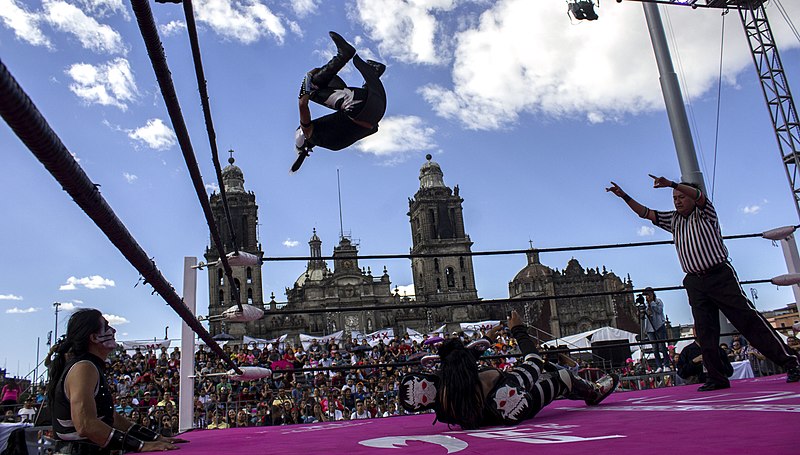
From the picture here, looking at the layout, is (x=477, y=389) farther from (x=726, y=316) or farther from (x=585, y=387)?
(x=726, y=316)

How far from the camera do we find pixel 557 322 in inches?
1874

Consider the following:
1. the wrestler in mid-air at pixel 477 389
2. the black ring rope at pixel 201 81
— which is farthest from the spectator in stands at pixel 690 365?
the black ring rope at pixel 201 81

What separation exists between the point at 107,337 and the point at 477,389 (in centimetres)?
145

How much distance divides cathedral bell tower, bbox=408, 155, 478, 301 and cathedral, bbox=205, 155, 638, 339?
0.27ft

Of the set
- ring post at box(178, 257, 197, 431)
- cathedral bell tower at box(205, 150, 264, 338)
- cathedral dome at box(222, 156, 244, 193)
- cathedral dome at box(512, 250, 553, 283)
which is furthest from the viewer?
cathedral dome at box(512, 250, 553, 283)

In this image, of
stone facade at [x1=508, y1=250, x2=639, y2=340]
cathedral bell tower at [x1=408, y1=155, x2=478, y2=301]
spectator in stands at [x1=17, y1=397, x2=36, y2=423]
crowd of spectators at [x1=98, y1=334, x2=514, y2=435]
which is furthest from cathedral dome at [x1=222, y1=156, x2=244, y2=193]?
spectator in stands at [x1=17, y1=397, x2=36, y2=423]

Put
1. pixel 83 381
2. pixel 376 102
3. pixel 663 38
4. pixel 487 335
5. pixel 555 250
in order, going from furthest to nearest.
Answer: pixel 663 38, pixel 555 250, pixel 487 335, pixel 376 102, pixel 83 381

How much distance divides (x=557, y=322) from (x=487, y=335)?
152 ft

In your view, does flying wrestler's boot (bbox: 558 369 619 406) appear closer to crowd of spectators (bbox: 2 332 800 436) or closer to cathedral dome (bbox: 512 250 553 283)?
crowd of spectators (bbox: 2 332 800 436)

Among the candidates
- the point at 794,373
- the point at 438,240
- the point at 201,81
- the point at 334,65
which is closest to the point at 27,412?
the point at 334,65

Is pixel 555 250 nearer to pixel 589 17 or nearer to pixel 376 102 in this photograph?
pixel 376 102

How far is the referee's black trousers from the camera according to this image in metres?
3.40

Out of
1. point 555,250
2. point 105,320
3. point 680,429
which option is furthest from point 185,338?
point 680,429

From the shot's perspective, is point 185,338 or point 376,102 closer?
point 376,102
